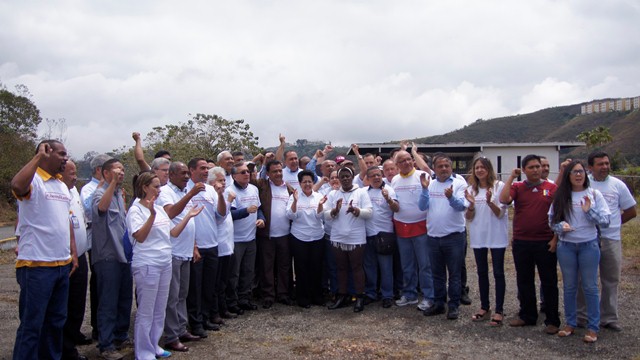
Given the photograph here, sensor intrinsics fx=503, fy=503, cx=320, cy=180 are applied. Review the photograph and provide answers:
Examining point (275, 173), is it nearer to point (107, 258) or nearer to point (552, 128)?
point (107, 258)

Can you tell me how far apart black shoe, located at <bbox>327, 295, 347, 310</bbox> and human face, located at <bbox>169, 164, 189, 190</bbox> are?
2.88 meters

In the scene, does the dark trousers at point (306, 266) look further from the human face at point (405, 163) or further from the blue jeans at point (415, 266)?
the human face at point (405, 163)

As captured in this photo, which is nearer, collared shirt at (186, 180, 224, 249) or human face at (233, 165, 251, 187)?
collared shirt at (186, 180, 224, 249)

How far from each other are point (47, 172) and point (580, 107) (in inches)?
3995

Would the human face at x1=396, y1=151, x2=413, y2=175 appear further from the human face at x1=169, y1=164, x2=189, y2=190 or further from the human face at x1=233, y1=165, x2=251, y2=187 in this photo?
the human face at x1=169, y1=164, x2=189, y2=190

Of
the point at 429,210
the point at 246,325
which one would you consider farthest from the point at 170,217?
the point at 429,210

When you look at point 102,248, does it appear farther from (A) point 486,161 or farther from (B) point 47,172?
(A) point 486,161

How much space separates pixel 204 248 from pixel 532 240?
3792 millimetres

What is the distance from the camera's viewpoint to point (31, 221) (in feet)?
13.6

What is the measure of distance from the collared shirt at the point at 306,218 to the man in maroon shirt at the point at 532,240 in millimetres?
2547

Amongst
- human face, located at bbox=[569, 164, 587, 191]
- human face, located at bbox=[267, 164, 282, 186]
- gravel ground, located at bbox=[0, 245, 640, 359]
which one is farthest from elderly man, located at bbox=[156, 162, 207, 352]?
human face, located at bbox=[569, 164, 587, 191]

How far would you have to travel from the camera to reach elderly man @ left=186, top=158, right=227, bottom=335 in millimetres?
5812

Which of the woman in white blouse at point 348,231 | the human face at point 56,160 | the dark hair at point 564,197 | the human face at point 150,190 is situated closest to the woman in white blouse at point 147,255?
the human face at point 150,190

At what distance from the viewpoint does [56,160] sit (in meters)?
4.32
